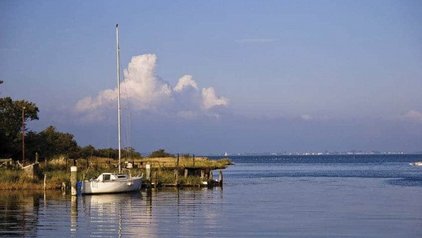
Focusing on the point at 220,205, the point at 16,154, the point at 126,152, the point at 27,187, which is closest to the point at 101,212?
the point at 220,205

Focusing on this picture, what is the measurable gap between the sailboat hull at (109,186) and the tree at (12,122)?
18530mm

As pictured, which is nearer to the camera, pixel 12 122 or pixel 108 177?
pixel 108 177

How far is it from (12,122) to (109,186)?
83.7ft

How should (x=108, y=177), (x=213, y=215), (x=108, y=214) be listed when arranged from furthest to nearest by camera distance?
(x=108, y=177), (x=108, y=214), (x=213, y=215)

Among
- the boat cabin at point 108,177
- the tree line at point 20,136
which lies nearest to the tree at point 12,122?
the tree line at point 20,136

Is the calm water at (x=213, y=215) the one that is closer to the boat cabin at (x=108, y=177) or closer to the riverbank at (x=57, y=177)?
the boat cabin at (x=108, y=177)

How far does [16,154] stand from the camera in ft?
259

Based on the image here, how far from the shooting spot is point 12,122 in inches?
3211

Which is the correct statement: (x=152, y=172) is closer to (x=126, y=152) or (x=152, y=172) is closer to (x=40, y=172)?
(x=40, y=172)

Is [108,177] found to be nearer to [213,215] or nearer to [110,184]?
[110,184]

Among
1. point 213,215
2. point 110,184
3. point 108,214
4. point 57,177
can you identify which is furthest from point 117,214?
point 57,177

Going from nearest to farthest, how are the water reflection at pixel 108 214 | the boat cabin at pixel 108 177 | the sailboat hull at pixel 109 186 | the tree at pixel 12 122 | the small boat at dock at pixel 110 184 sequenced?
the water reflection at pixel 108 214, the sailboat hull at pixel 109 186, the small boat at dock at pixel 110 184, the boat cabin at pixel 108 177, the tree at pixel 12 122

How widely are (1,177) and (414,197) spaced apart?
3371cm

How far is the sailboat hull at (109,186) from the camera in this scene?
2354 inches
